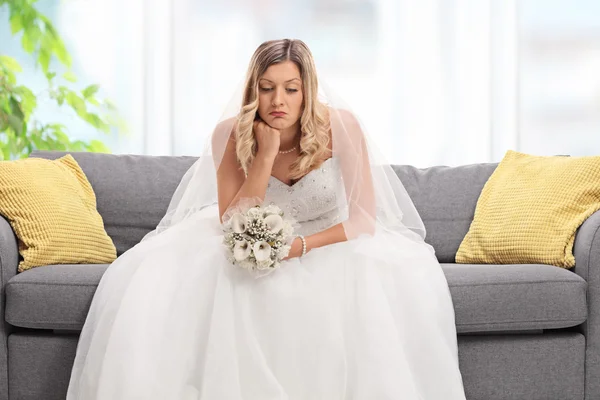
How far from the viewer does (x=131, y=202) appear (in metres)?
3.12

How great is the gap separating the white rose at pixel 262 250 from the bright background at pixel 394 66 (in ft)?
7.69

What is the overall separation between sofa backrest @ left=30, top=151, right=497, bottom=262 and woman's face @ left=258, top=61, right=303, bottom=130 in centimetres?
84

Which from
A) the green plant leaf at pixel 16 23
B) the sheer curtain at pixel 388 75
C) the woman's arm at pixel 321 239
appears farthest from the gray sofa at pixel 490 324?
the green plant leaf at pixel 16 23

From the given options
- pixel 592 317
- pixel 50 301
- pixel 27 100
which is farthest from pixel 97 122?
pixel 592 317

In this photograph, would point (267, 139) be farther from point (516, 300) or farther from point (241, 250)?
point (516, 300)

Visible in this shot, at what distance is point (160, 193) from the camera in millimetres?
3156

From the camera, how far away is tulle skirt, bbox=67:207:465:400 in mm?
2025

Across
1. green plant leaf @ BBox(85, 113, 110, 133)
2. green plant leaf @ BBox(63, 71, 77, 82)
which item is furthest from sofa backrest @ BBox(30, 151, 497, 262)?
green plant leaf @ BBox(63, 71, 77, 82)

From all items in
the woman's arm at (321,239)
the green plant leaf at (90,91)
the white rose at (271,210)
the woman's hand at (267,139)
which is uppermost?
the green plant leaf at (90,91)

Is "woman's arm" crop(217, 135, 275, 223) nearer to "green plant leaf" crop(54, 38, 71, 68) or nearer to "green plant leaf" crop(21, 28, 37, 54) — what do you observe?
"green plant leaf" crop(54, 38, 71, 68)

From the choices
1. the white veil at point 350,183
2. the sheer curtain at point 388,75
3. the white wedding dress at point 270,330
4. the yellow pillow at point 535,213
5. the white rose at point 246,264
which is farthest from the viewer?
the sheer curtain at point 388,75

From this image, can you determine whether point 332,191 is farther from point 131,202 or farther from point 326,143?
point 131,202

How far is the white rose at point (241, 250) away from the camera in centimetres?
211

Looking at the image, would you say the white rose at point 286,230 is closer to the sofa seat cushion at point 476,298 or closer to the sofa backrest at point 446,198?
the sofa seat cushion at point 476,298
